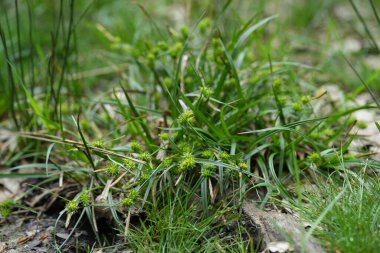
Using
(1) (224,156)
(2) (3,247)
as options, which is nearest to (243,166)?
(1) (224,156)

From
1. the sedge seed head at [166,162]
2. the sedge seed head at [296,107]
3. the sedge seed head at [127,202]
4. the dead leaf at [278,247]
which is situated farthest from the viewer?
the sedge seed head at [296,107]

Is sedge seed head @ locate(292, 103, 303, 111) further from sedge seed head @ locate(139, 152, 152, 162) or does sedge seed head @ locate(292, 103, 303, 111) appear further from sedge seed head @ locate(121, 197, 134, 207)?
sedge seed head @ locate(121, 197, 134, 207)

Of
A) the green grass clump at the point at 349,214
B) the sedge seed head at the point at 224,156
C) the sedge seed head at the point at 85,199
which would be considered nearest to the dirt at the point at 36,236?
the sedge seed head at the point at 85,199

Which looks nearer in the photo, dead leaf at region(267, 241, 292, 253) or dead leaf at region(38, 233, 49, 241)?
dead leaf at region(267, 241, 292, 253)

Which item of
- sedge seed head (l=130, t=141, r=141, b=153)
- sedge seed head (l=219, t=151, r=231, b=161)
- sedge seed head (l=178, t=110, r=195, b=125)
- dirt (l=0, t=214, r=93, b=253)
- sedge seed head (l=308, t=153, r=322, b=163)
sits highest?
sedge seed head (l=178, t=110, r=195, b=125)

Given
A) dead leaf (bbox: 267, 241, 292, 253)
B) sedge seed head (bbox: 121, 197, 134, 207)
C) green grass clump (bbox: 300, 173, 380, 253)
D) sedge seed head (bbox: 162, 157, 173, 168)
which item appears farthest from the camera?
sedge seed head (bbox: 162, 157, 173, 168)

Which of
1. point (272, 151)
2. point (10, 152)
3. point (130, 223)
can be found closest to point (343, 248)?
point (272, 151)

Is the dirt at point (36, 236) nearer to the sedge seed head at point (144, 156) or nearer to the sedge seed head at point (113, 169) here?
the sedge seed head at point (113, 169)

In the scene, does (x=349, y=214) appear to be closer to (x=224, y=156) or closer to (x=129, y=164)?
(x=224, y=156)

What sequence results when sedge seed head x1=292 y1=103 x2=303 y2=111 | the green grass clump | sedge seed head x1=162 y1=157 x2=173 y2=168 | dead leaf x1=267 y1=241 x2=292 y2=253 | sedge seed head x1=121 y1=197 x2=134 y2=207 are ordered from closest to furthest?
the green grass clump, dead leaf x1=267 y1=241 x2=292 y2=253, sedge seed head x1=121 y1=197 x2=134 y2=207, sedge seed head x1=162 y1=157 x2=173 y2=168, sedge seed head x1=292 y1=103 x2=303 y2=111

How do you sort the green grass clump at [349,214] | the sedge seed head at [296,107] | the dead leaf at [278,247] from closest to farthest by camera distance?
1. the green grass clump at [349,214]
2. the dead leaf at [278,247]
3. the sedge seed head at [296,107]

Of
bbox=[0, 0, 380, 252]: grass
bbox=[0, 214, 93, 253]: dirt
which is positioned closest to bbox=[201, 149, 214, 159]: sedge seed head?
bbox=[0, 0, 380, 252]: grass

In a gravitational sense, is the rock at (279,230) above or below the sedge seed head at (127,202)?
below

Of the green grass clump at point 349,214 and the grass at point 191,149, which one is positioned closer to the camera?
the green grass clump at point 349,214
